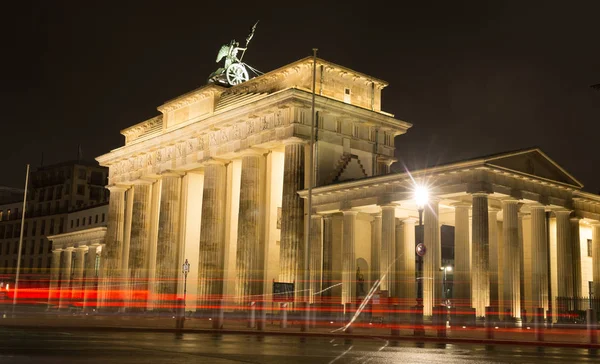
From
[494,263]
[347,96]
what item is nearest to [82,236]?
[347,96]

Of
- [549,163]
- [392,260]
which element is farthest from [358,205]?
[549,163]

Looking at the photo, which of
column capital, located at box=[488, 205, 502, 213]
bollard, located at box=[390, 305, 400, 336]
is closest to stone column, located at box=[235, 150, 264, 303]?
column capital, located at box=[488, 205, 502, 213]

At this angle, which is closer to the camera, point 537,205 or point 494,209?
point 537,205

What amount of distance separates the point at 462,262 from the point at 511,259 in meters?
2.75

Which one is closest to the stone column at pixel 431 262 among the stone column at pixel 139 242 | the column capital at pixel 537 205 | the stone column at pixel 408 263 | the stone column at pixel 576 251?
the stone column at pixel 408 263

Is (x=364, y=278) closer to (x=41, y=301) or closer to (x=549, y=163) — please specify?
(x=549, y=163)

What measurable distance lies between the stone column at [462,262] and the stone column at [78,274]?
156 feet

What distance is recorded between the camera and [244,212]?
48625 mm

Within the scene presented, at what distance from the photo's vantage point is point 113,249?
66938 millimetres

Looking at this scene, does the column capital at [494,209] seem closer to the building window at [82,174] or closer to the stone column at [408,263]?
the stone column at [408,263]

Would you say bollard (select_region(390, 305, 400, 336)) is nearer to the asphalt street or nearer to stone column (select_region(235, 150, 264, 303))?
the asphalt street

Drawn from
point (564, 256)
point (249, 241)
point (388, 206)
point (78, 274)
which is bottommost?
point (78, 274)

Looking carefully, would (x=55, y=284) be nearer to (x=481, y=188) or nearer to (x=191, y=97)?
(x=191, y=97)

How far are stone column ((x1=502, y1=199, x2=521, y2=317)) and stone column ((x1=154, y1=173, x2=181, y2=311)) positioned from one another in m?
28.1
